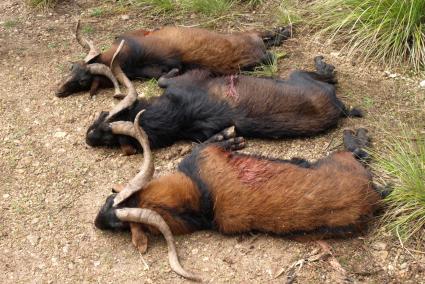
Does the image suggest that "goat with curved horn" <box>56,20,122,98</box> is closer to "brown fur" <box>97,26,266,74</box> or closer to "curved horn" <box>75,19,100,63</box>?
"curved horn" <box>75,19,100,63</box>

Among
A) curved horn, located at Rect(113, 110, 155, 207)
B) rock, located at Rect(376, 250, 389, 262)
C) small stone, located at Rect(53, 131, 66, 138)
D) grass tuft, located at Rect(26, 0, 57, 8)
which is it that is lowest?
rock, located at Rect(376, 250, 389, 262)

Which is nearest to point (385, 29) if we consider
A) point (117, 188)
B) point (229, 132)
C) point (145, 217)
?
point (229, 132)

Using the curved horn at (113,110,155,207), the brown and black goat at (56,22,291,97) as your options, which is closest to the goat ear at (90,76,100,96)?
the brown and black goat at (56,22,291,97)

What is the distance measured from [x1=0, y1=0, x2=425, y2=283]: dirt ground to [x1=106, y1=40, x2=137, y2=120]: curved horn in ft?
0.94

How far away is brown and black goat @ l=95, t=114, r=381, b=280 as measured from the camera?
5.25m

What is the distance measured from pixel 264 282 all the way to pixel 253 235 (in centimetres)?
47

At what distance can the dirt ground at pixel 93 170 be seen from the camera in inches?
209

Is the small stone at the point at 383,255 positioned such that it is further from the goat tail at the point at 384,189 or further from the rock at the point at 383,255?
the goat tail at the point at 384,189

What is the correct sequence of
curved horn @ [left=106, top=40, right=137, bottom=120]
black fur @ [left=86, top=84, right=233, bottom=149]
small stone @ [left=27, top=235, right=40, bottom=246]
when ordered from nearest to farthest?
small stone @ [left=27, top=235, right=40, bottom=246] → black fur @ [left=86, top=84, right=233, bottom=149] → curved horn @ [left=106, top=40, right=137, bottom=120]

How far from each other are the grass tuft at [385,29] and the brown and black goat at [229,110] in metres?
0.78

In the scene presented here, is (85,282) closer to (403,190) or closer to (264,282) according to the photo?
(264,282)

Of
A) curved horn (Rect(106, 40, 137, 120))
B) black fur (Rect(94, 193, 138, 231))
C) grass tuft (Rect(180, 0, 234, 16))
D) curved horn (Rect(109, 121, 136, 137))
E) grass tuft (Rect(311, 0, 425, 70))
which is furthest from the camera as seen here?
grass tuft (Rect(180, 0, 234, 16))

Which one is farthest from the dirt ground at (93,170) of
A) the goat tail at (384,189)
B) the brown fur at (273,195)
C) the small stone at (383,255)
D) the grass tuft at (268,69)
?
the goat tail at (384,189)

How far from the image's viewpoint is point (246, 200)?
5.38 m
